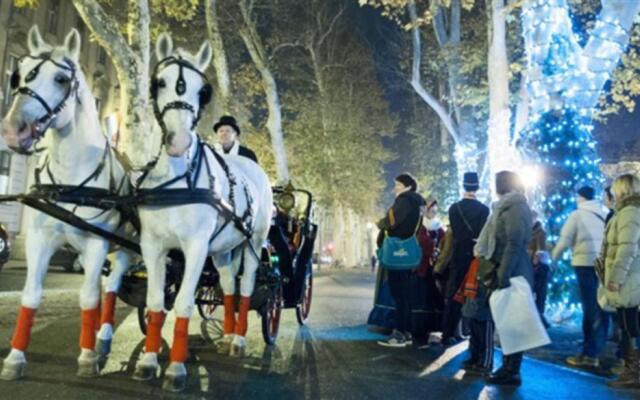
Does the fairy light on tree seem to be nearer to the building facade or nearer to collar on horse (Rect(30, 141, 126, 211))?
collar on horse (Rect(30, 141, 126, 211))

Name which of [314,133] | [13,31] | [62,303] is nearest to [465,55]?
[314,133]

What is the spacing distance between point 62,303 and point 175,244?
6.69 metres

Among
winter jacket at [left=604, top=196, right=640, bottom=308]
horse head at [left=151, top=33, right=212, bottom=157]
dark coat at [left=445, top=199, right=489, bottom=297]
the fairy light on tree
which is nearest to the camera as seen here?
horse head at [left=151, top=33, right=212, bottom=157]

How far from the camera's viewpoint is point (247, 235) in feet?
20.4

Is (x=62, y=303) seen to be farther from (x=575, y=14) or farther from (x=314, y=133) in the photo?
(x=314, y=133)

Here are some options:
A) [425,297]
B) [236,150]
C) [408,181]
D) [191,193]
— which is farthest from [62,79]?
[425,297]

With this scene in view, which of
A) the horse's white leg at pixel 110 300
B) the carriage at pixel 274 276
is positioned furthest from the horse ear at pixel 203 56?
the horse's white leg at pixel 110 300

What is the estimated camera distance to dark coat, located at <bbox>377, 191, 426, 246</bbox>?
7.55m

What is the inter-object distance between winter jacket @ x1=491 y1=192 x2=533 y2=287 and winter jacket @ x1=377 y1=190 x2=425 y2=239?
177cm

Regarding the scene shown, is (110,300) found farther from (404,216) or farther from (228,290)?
(404,216)

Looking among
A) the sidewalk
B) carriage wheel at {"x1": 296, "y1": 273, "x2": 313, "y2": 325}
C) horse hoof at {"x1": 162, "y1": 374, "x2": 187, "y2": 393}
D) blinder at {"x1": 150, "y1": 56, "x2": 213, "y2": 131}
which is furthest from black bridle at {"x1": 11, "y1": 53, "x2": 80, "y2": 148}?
the sidewalk

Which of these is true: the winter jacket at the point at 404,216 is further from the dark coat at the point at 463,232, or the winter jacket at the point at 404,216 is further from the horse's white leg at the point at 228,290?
the horse's white leg at the point at 228,290

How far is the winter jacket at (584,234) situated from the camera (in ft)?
23.8

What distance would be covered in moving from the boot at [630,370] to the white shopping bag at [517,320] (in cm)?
89
